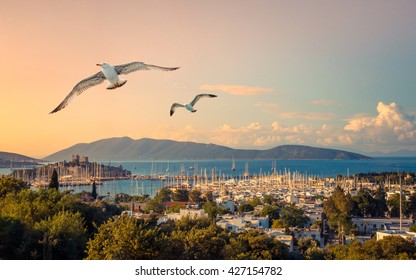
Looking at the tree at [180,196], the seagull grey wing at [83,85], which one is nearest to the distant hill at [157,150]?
the tree at [180,196]

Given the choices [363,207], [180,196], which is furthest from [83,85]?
[180,196]

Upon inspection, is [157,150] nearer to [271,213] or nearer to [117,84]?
[271,213]

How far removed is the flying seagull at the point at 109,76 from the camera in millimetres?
4449

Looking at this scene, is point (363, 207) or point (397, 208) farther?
point (397, 208)

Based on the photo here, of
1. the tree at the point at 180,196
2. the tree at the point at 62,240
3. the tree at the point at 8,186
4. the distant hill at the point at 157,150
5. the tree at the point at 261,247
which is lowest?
the tree at the point at 180,196

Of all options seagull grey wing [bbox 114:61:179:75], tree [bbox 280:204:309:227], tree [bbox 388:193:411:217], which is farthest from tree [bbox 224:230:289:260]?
tree [bbox 388:193:411:217]

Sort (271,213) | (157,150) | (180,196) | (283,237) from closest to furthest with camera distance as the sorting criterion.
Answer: (283,237) → (271,213) → (157,150) → (180,196)

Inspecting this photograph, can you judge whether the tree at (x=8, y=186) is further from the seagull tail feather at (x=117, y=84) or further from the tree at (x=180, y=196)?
the tree at (x=180, y=196)

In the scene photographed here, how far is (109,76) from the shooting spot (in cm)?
446

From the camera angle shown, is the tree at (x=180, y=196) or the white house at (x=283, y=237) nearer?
the white house at (x=283, y=237)

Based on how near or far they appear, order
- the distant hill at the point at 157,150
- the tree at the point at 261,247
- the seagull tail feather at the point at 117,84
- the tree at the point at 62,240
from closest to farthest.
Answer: the seagull tail feather at the point at 117,84
the tree at the point at 62,240
the tree at the point at 261,247
the distant hill at the point at 157,150

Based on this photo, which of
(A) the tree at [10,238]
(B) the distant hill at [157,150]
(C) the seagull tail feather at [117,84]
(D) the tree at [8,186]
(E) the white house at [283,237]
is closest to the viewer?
(C) the seagull tail feather at [117,84]
